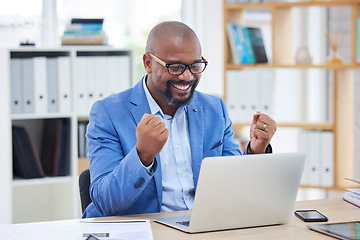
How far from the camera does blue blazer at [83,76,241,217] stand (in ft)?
5.37

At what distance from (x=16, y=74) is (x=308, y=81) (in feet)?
7.72

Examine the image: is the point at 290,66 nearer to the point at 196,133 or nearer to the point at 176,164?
the point at 196,133

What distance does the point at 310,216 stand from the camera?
1598 millimetres

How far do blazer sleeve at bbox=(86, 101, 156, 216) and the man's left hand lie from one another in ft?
1.42

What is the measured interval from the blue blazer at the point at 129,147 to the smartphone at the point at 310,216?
426mm

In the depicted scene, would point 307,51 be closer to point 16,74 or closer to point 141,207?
point 16,74

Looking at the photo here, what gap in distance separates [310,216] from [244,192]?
287 millimetres

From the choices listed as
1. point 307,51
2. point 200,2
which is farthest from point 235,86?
point 200,2

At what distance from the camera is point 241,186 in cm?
142

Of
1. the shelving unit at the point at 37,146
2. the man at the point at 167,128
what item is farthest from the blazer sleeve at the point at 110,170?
the shelving unit at the point at 37,146

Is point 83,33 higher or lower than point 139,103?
higher

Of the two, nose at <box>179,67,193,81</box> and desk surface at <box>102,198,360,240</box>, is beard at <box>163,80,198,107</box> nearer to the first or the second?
nose at <box>179,67,193,81</box>

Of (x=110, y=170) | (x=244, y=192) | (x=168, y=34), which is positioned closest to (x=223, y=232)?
(x=244, y=192)

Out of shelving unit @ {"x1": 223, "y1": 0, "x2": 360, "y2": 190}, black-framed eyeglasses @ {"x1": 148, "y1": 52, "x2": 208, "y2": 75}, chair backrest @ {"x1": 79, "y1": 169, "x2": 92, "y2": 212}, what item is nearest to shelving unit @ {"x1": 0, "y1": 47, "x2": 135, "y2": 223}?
shelving unit @ {"x1": 223, "y1": 0, "x2": 360, "y2": 190}
